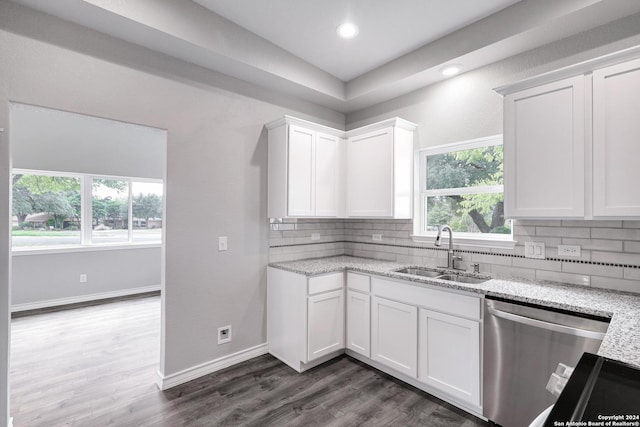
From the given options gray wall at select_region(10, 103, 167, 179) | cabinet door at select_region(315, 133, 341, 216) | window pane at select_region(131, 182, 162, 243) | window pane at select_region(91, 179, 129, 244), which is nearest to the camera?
cabinet door at select_region(315, 133, 341, 216)

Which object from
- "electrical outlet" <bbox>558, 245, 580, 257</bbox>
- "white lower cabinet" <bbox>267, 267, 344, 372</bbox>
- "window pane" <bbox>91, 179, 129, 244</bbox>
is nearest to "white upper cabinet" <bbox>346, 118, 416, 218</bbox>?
"white lower cabinet" <bbox>267, 267, 344, 372</bbox>

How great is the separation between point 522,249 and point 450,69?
1.65 meters

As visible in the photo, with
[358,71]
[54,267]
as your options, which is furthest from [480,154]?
[54,267]

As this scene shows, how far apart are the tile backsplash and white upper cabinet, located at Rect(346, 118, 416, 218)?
0.37 metres

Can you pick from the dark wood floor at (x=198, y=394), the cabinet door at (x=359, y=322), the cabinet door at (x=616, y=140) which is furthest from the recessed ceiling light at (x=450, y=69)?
the dark wood floor at (x=198, y=394)

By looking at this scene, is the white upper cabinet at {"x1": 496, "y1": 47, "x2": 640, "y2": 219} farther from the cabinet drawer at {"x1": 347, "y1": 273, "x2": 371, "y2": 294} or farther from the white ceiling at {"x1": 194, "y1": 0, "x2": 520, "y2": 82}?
the cabinet drawer at {"x1": 347, "y1": 273, "x2": 371, "y2": 294}

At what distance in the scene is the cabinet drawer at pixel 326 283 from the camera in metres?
2.78

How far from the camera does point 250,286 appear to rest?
3068 mm

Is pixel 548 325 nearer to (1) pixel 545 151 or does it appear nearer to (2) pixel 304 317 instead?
(1) pixel 545 151

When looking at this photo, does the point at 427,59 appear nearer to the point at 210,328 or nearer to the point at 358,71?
the point at 358,71

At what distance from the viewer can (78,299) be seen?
4.78 m

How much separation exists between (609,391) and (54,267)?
6.02 meters

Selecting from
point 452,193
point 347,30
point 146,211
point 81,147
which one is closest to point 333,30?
point 347,30

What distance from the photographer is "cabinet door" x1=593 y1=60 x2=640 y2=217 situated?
1776 mm
